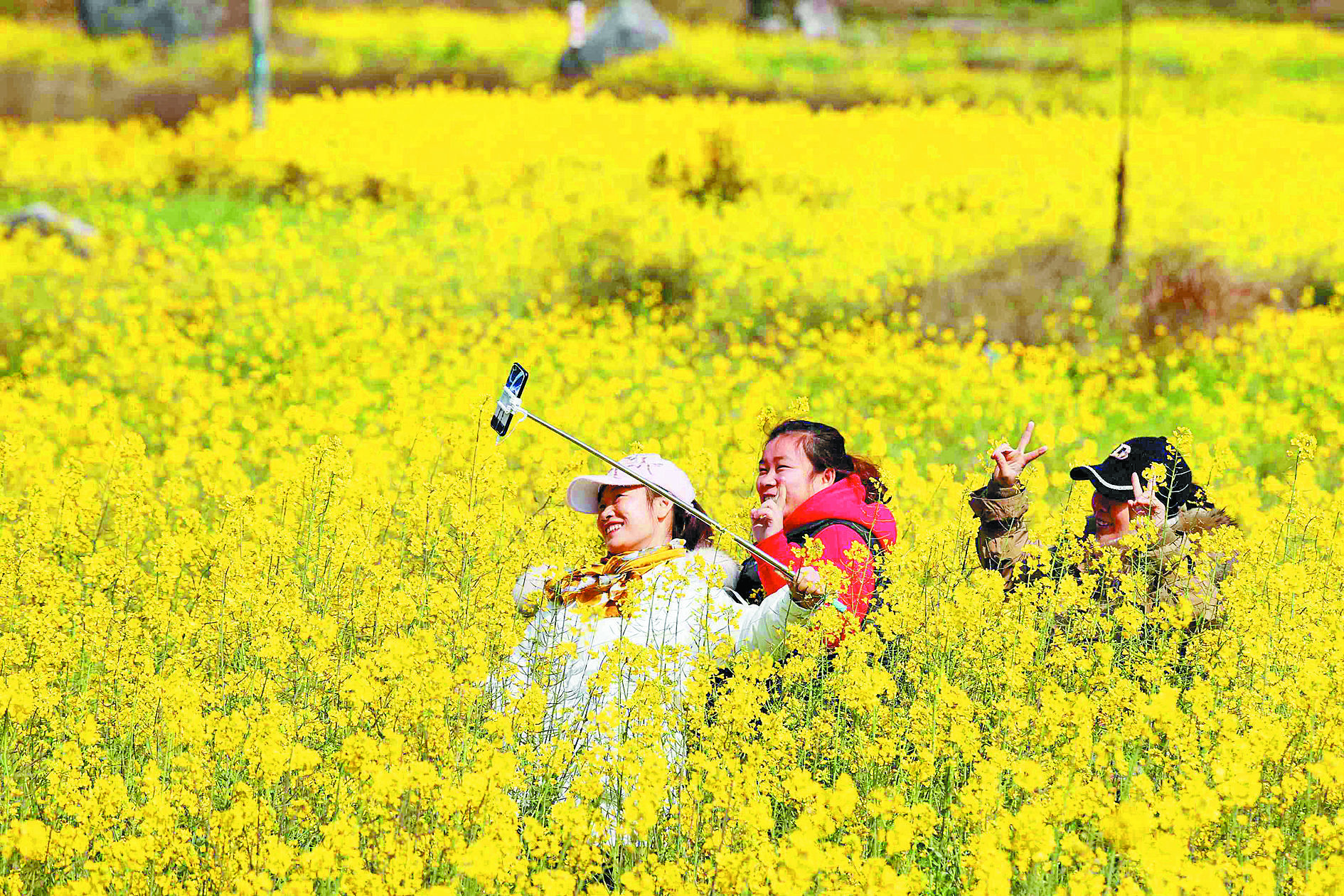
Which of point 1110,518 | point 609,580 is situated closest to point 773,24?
point 1110,518

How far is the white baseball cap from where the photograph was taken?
406cm

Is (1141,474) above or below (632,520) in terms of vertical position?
above

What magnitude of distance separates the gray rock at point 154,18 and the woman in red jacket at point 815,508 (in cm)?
2682

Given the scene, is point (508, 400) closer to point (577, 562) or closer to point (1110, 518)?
point (577, 562)

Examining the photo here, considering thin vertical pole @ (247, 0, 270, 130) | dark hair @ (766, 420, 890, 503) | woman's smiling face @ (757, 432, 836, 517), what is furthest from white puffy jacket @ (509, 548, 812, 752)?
thin vertical pole @ (247, 0, 270, 130)

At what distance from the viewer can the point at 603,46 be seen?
24.8 m

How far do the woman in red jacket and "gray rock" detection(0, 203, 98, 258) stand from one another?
29.7ft

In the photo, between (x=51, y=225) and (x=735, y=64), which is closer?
(x=51, y=225)

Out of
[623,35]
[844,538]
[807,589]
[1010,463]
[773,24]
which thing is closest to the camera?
[807,589]

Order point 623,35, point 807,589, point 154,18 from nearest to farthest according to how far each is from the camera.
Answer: point 807,589 < point 623,35 < point 154,18

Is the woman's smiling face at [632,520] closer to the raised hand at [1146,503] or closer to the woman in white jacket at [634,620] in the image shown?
the woman in white jacket at [634,620]

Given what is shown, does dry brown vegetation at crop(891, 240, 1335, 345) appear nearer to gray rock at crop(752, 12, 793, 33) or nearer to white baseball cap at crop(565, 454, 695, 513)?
white baseball cap at crop(565, 454, 695, 513)

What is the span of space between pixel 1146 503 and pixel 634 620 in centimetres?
146

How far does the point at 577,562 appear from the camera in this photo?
4.36 meters
